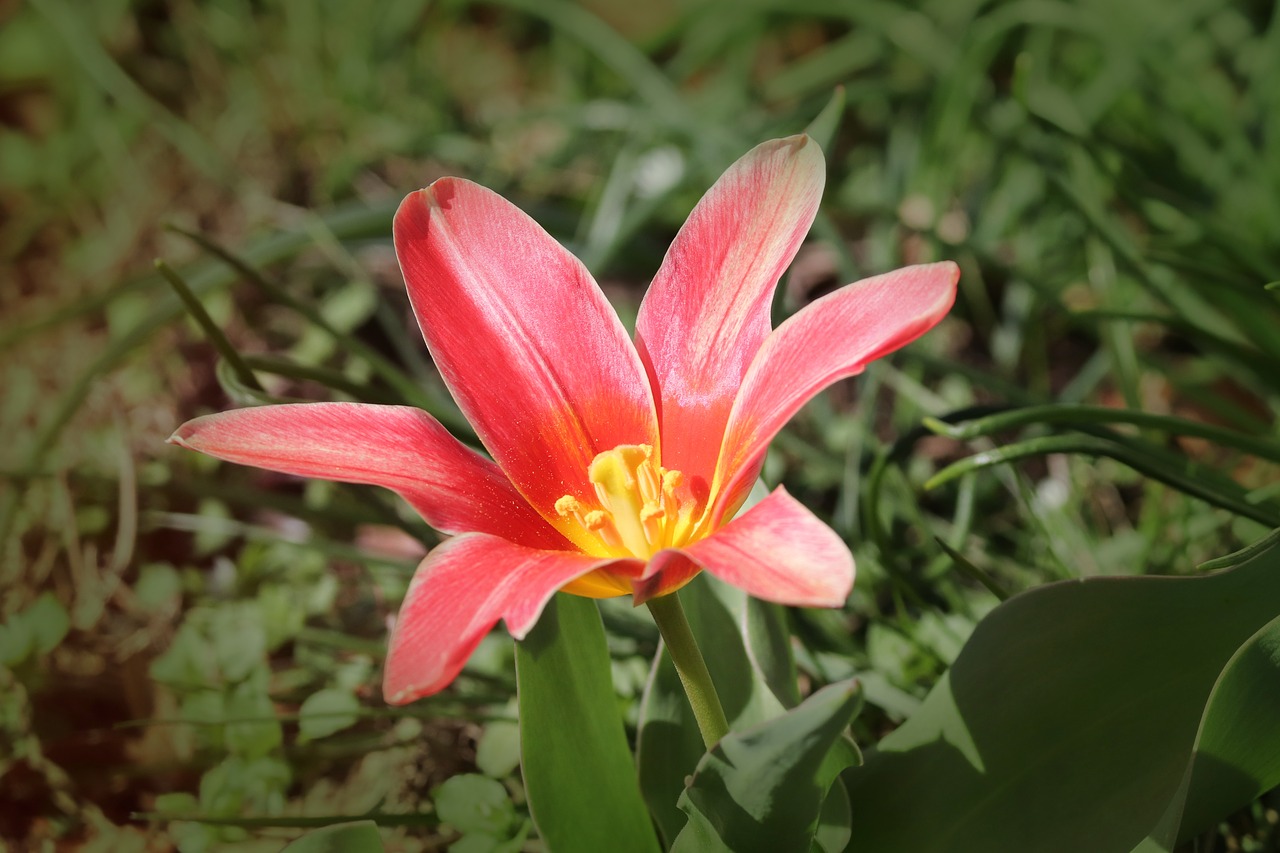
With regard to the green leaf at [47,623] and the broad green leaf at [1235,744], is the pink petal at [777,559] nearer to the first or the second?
the broad green leaf at [1235,744]

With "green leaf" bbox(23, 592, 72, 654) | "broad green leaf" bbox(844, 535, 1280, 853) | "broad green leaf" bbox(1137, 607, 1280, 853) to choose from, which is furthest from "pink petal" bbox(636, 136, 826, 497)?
"green leaf" bbox(23, 592, 72, 654)

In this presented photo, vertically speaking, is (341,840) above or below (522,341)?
below

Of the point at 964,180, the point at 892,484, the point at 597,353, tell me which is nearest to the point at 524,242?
the point at 597,353

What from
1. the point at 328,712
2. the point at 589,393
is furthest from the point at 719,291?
the point at 328,712

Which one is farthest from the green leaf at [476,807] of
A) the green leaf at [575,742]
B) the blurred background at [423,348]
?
the green leaf at [575,742]

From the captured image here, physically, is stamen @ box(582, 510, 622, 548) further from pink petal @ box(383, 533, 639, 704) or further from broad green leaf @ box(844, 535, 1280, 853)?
broad green leaf @ box(844, 535, 1280, 853)

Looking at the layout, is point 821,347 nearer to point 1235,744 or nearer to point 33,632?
point 1235,744
